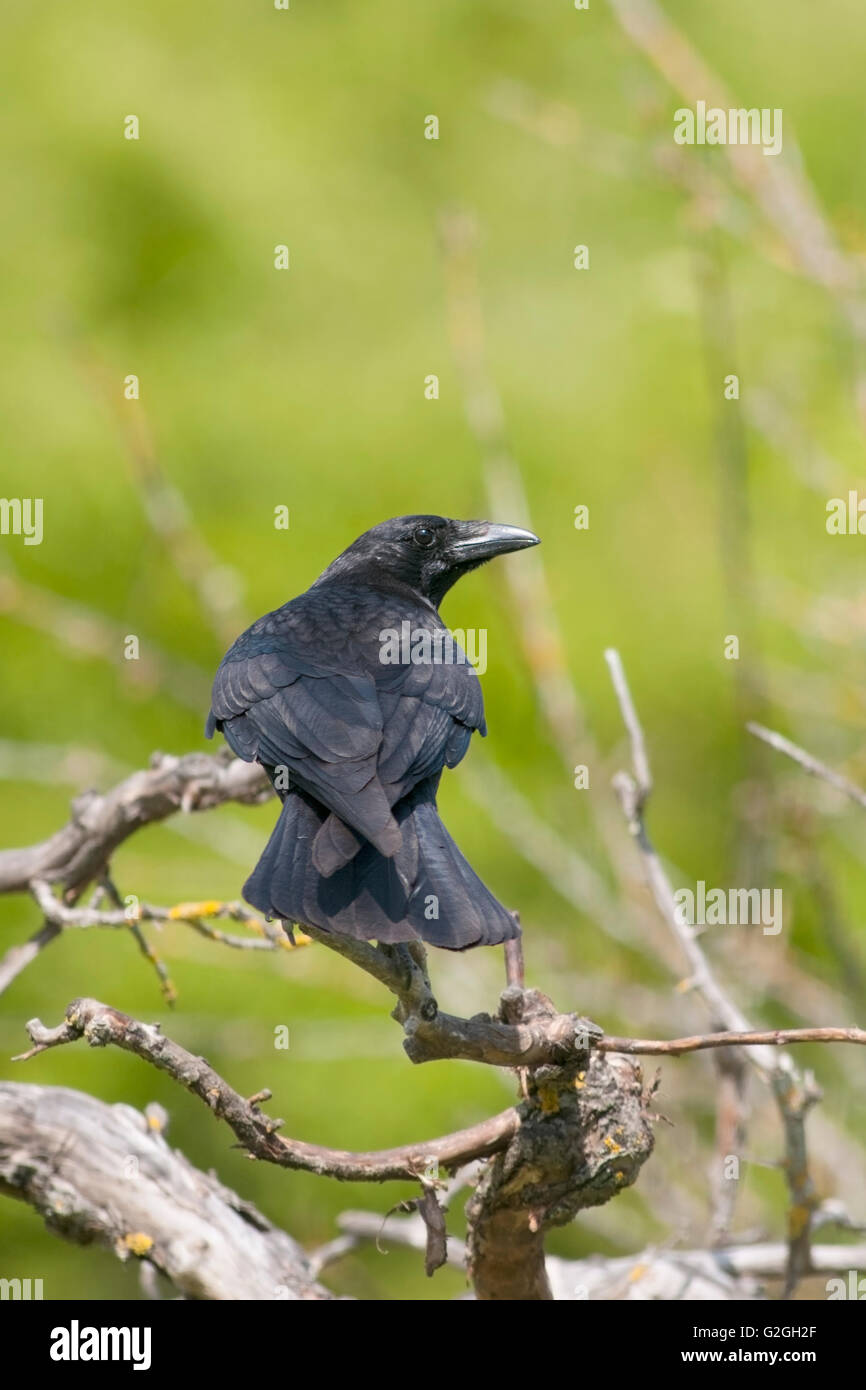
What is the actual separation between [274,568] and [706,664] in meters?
1.64

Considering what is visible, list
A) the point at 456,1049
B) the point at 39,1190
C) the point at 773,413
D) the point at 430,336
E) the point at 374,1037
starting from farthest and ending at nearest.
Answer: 1. the point at 430,336
2. the point at 374,1037
3. the point at 773,413
4. the point at 39,1190
5. the point at 456,1049

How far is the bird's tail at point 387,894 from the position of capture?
2105mm

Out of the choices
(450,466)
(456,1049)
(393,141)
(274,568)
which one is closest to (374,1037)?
(274,568)

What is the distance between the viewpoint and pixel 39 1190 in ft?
7.66

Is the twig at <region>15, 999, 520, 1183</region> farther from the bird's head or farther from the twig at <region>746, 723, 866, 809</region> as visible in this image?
the bird's head

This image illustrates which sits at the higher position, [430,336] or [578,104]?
[578,104]

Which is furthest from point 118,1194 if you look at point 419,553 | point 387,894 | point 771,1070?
point 419,553

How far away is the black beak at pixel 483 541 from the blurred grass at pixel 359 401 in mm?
1505

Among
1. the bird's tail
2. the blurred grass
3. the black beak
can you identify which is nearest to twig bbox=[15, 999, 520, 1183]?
the bird's tail

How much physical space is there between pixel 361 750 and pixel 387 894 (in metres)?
0.35

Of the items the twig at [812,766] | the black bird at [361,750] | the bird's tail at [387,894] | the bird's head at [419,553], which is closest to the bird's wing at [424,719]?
the black bird at [361,750]

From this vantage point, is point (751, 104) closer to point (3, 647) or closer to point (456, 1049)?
point (3, 647)

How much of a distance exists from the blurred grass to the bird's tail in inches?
95.6

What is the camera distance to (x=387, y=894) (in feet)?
7.10
